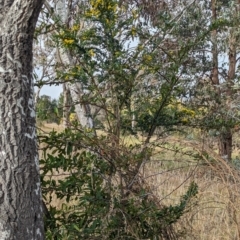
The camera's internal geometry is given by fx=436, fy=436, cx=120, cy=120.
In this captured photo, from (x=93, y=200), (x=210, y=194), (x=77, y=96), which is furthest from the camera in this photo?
(x=77, y=96)

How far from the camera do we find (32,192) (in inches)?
68.8

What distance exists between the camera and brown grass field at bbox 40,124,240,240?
Result: 2.99 metres

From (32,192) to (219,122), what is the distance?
6.50ft

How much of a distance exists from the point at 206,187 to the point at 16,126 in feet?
6.54

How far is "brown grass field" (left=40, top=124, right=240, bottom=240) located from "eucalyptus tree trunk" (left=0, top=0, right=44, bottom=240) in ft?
2.94

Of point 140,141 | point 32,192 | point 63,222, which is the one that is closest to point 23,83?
point 32,192

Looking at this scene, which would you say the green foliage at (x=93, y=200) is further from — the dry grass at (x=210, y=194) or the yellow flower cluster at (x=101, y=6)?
the yellow flower cluster at (x=101, y=6)

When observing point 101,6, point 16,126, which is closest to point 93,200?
point 16,126

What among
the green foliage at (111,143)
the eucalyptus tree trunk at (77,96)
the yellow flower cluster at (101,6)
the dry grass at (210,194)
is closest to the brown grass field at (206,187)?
the dry grass at (210,194)

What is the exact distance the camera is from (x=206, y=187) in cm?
331

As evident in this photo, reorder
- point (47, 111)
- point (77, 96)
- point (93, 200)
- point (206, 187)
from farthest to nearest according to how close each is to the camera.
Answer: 1. point (77, 96)
2. point (206, 187)
3. point (47, 111)
4. point (93, 200)

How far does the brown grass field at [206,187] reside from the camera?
2992 mm

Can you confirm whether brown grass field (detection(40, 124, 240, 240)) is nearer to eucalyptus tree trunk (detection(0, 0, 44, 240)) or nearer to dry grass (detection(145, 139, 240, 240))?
dry grass (detection(145, 139, 240, 240))

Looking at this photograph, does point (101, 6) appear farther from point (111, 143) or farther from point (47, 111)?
point (111, 143)
